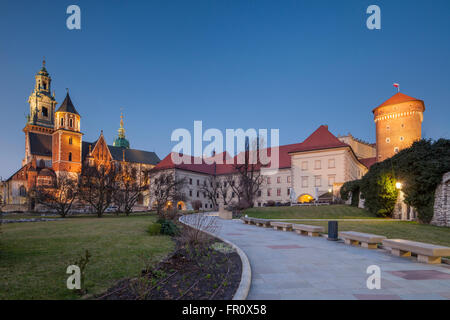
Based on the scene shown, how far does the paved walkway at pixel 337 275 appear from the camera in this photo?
16.5 ft

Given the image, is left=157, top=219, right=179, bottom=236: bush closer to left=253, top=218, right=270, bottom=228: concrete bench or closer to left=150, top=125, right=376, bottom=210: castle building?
left=253, top=218, right=270, bottom=228: concrete bench

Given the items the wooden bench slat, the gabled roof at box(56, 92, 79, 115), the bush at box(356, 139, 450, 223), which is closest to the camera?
the wooden bench slat

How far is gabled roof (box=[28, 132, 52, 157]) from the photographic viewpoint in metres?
75.4

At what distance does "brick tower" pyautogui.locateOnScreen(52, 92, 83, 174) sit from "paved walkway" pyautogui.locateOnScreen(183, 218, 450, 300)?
69524 millimetres

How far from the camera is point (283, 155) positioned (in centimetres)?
6247

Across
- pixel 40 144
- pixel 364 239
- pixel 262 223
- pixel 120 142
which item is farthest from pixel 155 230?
pixel 120 142

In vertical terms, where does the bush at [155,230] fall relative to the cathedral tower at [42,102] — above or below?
below

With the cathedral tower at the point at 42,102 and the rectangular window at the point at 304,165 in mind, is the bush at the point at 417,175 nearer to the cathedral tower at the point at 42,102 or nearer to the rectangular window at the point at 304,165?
the rectangular window at the point at 304,165

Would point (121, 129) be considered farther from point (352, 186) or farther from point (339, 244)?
point (339, 244)

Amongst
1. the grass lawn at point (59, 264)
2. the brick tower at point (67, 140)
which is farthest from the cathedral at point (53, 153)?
the grass lawn at point (59, 264)

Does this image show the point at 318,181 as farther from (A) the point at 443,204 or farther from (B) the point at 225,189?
(A) the point at 443,204

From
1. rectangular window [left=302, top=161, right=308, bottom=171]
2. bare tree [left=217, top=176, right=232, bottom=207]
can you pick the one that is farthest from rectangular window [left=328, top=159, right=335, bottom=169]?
bare tree [left=217, top=176, right=232, bottom=207]

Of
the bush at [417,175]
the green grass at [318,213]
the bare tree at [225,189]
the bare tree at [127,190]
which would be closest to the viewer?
the bush at [417,175]

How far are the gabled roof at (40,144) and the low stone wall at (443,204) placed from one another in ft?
280
